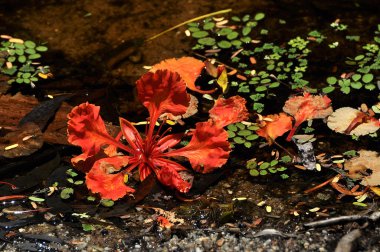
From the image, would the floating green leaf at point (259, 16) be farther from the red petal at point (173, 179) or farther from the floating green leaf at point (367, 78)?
the red petal at point (173, 179)

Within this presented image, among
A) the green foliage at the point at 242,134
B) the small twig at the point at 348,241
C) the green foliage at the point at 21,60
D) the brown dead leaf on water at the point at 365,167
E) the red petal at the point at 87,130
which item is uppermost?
the red petal at the point at 87,130

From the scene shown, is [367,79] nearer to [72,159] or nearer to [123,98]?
[123,98]

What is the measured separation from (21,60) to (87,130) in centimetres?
113

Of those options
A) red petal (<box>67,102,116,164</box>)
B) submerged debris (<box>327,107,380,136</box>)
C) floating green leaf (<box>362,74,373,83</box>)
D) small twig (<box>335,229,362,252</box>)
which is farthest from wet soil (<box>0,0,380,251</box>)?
floating green leaf (<box>362,74,373,83</box>)

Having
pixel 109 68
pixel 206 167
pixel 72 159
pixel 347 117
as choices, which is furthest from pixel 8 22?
pixel 347 117

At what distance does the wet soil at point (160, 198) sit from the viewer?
261cm

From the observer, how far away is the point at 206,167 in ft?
9.34

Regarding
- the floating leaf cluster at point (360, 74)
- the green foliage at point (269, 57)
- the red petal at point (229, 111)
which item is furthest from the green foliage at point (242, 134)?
the floating leaf cluster at point (360, 74)

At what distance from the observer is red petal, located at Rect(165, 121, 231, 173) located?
8.93ft

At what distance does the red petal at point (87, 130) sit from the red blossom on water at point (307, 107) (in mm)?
941

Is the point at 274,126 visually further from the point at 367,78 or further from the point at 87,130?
the point at 87,130

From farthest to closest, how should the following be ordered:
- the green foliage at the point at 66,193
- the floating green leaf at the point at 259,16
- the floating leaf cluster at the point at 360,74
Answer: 1. the floating green leaf at the point at 259,16
2. the floating leaf cluster at the point at 360,74
3. the green foliage at the point at 66,193

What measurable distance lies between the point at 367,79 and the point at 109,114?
1.36 m

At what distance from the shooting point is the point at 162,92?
276 cm
